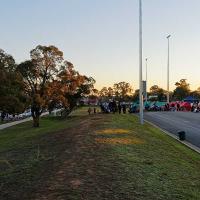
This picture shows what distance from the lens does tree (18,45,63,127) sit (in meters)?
68.0

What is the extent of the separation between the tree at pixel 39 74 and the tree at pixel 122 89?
119275 mm

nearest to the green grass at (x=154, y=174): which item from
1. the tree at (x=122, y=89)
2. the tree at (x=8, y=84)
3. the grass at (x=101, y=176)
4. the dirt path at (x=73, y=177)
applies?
the grass at (x=101, y=176)

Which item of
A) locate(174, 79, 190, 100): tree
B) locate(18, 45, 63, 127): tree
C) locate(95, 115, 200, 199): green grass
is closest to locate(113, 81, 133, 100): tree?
locate(174, 79, 190, 100): tree

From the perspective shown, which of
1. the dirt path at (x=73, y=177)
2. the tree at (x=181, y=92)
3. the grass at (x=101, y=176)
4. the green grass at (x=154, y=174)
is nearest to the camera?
the dirt path at (x=73, y=177)

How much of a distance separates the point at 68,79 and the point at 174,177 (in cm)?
5925

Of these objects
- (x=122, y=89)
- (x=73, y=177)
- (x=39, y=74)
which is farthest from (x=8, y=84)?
(x=122, y=89)

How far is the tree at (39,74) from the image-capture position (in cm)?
6800

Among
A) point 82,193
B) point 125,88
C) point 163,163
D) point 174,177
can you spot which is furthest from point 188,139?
point 125,88

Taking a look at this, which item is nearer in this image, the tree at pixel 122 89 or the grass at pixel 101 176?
the grass at pixel 101 176

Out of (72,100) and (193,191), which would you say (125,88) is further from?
(193,191)

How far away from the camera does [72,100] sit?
91562mm

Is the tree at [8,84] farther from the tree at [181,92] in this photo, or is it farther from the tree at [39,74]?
the tree at [181,92]

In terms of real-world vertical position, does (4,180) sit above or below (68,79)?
below

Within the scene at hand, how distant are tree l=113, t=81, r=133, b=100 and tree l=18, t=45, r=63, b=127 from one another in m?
119
